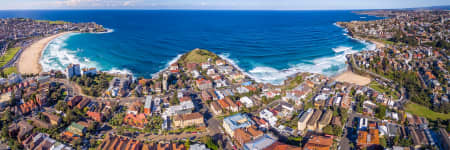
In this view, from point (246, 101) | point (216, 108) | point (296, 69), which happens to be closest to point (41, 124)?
point (216, 108)

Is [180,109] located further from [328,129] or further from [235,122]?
[328,129]

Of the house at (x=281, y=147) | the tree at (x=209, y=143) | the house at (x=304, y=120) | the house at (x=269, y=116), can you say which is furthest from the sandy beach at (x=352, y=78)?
the tree at (x=209, y=143)

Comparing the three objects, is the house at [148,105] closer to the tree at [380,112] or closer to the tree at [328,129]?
the tree at [328,129]

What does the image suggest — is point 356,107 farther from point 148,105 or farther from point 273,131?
point 148,105

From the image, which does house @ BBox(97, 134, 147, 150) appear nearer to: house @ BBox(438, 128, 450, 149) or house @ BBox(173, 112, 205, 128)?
house @ BBox(173, 112, 205, 128)

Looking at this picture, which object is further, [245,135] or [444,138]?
[444,138]

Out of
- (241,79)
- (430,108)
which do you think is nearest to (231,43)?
(241,79)
